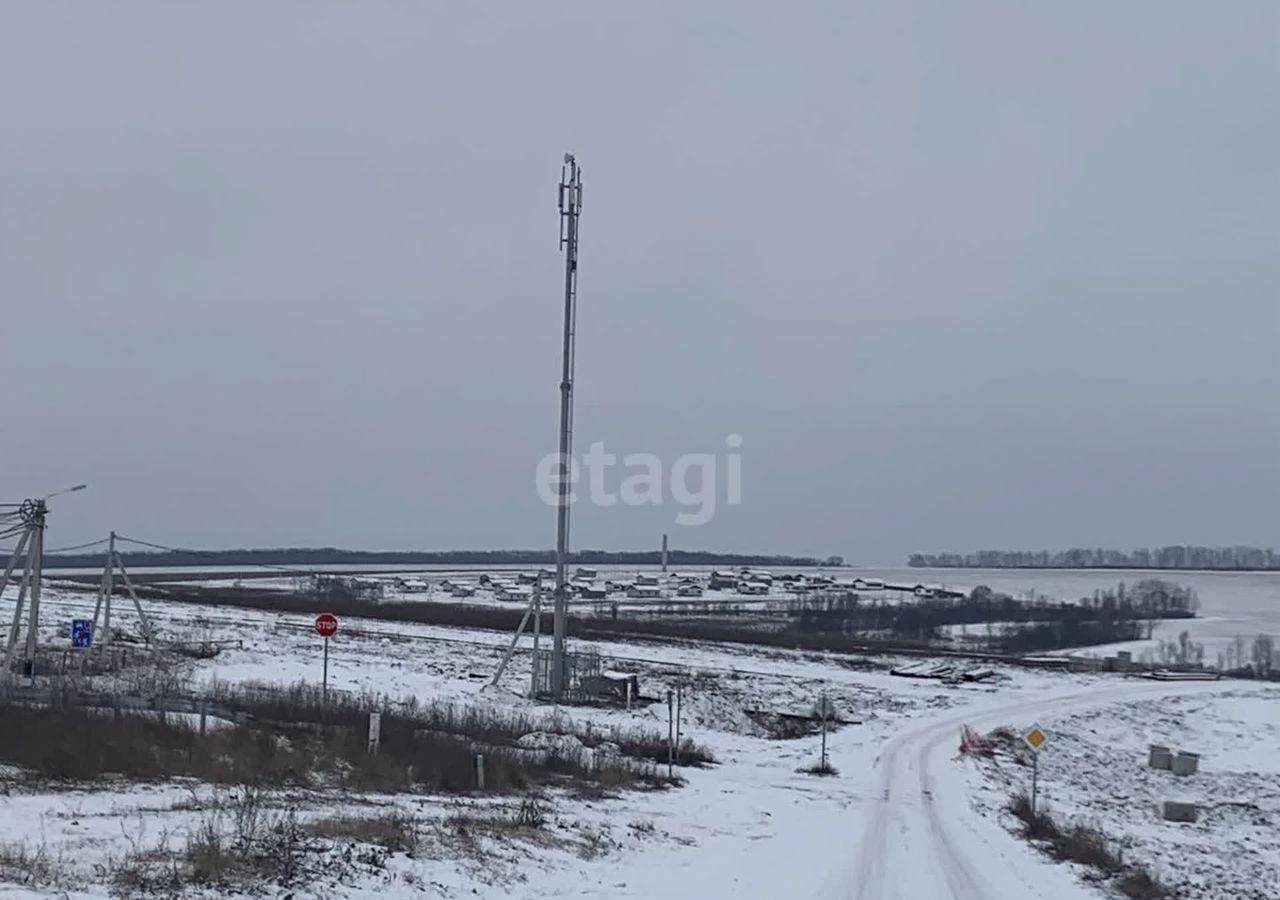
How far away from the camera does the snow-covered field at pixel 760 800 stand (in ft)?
41.6

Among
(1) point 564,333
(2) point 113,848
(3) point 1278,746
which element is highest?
(1) point 564,333

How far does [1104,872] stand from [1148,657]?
68.1 m

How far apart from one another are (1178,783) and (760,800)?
2010cm

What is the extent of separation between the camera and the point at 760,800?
22312 mm

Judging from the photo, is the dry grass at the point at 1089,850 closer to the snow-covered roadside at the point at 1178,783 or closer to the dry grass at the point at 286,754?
the snow-covered roadside at the point at 1178,783

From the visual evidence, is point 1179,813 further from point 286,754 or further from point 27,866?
point 27,866

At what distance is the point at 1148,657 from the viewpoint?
79000mm

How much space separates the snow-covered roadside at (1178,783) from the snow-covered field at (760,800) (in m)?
0.14

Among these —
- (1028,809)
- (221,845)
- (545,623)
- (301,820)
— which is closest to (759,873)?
(301,820)

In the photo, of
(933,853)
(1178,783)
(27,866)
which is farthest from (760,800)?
(1178,783)

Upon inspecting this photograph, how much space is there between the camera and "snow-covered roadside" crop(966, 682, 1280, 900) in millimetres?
20703

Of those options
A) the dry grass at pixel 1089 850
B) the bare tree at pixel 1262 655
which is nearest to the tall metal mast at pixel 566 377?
the dry grass at pixel 1089 850

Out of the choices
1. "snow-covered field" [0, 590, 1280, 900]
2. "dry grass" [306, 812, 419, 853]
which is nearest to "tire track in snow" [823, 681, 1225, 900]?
"snow-covered field" [0, 590, 1280, 900]

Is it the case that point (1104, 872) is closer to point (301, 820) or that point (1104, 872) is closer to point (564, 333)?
point (301, 820)
